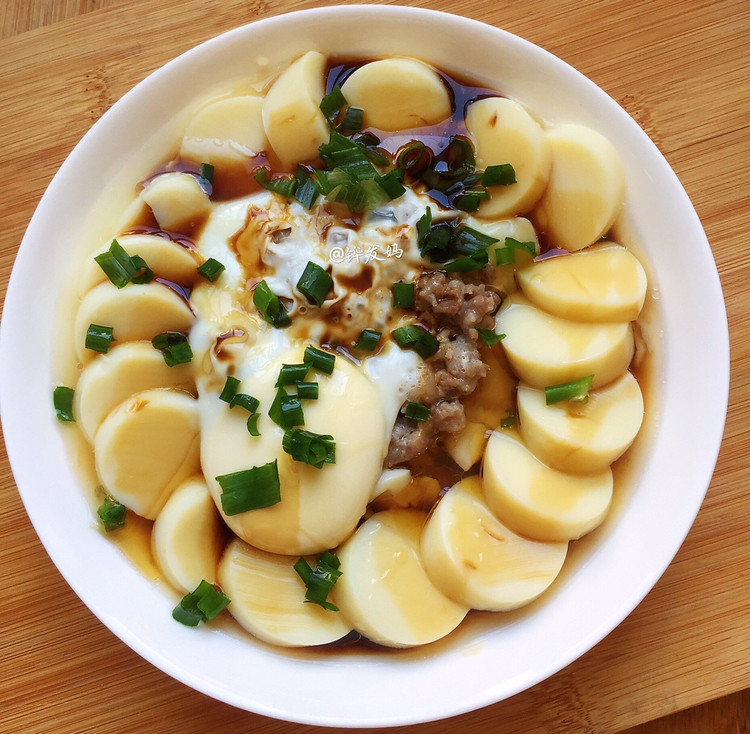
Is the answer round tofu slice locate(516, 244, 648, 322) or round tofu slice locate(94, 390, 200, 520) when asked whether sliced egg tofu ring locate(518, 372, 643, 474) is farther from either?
round tofu slice locate(94, 390, 200, 520)

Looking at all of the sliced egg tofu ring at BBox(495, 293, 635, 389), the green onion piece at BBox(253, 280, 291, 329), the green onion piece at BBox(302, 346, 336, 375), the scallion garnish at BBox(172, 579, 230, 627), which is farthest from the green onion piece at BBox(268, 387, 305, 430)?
the sliced egg tofu ring at BBox(495, 293, 635, 389)

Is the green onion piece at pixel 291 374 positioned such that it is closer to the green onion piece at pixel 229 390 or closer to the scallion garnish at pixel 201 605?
the green onion piece at pixel 229 390

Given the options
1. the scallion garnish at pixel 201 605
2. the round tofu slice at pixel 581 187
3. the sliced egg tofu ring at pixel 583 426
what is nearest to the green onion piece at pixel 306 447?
the scallion garnish at pixel 201 605

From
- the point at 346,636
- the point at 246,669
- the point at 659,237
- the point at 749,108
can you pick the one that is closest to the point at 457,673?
the point at 346,636

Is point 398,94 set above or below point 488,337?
above

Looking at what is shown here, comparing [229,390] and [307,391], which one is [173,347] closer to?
[229,390]

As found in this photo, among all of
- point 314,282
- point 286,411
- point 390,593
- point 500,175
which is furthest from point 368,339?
point 390,593

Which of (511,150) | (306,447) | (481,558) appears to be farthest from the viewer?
(511,150)
